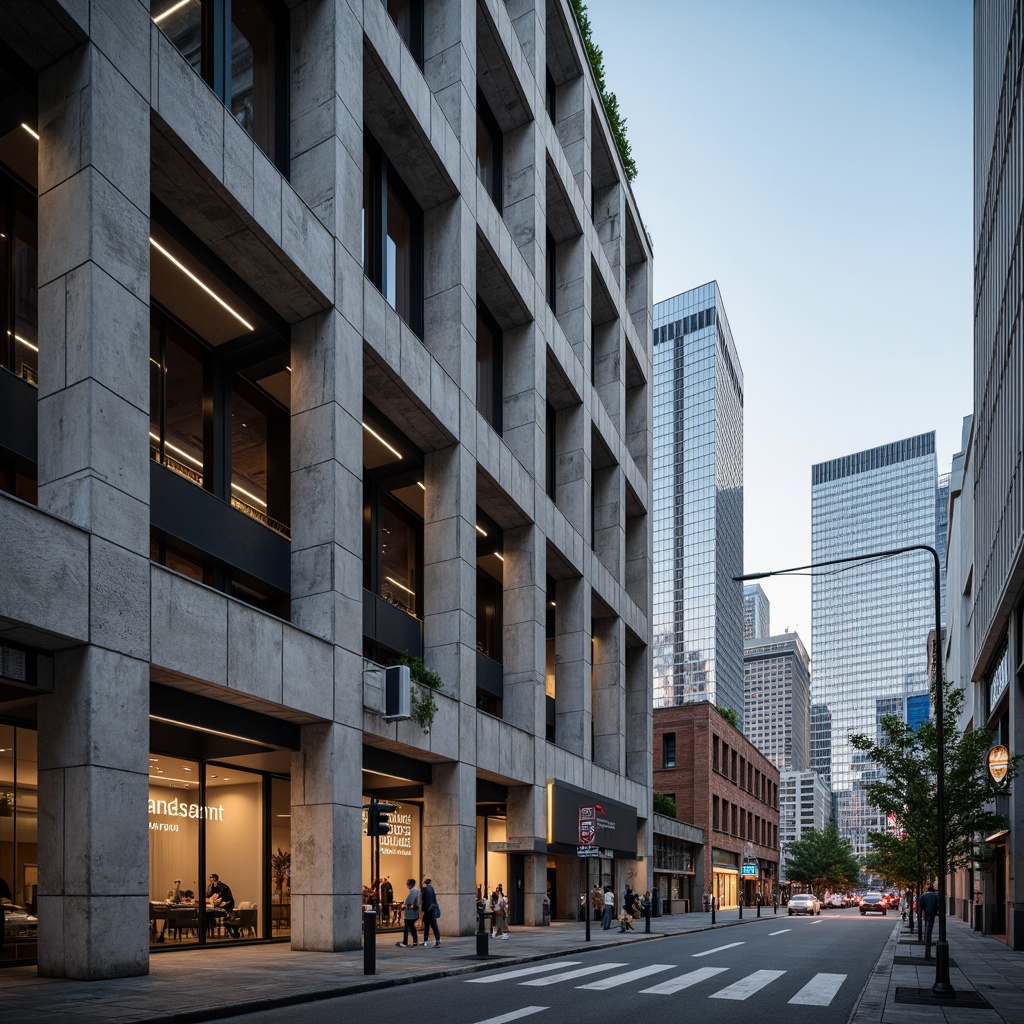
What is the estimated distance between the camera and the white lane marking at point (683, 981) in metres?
16.7

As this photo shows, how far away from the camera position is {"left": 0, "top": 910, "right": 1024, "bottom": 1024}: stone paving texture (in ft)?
38.8

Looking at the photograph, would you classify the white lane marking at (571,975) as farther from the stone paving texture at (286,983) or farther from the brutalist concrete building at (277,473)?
the brutalist concrete building at (277,473)

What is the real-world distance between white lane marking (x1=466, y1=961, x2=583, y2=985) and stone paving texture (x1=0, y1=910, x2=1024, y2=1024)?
22.1 inches

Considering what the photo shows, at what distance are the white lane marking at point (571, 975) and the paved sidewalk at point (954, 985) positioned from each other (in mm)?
4825

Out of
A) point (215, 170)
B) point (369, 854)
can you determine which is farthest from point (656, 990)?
point (215, 170)

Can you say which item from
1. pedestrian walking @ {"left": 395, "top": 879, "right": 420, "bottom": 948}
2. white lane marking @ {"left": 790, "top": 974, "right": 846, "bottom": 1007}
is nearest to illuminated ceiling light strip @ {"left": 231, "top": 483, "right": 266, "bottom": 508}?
pedestrian walking @ {"left": 395, "top": 879, "right": 420, "bottom": 948}

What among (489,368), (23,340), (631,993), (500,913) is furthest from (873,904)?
(23,340)

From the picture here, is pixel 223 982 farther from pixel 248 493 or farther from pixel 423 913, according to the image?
pixel 248 493

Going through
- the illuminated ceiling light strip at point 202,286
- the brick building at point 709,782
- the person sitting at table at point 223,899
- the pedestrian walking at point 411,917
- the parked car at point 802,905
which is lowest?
the parked car at point 802,905

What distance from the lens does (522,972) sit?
1906 centimetres

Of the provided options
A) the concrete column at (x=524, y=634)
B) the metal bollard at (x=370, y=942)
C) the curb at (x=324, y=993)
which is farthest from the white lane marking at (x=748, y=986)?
the concrete column at (x=524, y=634)

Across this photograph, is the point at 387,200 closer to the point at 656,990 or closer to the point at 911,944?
the point at 656,990

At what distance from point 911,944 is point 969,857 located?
3762 millimetres

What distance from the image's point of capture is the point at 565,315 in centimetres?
4197
